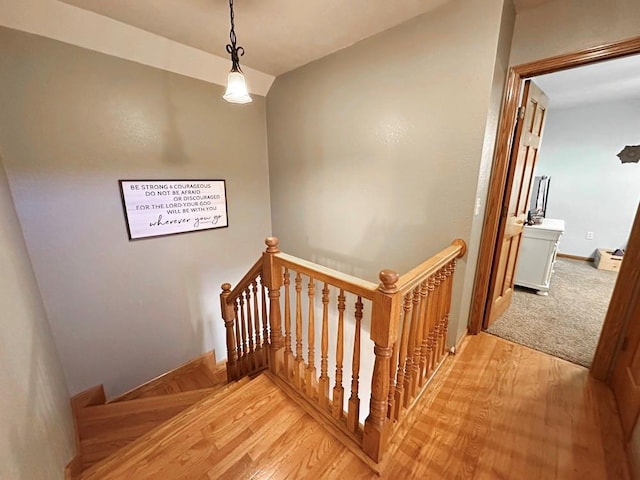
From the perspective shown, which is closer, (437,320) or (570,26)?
(570,26)

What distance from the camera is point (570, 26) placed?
1.47 m

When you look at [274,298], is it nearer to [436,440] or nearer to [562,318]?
[436,440]

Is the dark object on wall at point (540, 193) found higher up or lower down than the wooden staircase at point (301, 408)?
higher up

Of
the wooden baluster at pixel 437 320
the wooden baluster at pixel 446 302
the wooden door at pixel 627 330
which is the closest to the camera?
the wooden door at pixel 627 330

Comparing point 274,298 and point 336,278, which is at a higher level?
point 336,278

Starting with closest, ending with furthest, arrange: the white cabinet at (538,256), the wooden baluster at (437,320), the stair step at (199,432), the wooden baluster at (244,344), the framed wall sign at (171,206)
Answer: the stair step at (199,432) < the wooden baluster at (437,320) < the wooden baluster at (244,344) < the framed wall sign at (171,206) < the white cabinet at (538,256)

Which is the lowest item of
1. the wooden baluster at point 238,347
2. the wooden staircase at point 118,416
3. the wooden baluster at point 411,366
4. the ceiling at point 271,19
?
the wooden staircase at point 118,416

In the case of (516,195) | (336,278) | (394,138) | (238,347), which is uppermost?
(394,138)

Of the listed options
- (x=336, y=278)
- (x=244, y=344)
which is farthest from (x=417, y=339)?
(x=244, y=344)

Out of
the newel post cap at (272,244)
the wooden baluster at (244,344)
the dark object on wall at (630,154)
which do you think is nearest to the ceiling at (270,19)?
the newel post cap at (272,244)

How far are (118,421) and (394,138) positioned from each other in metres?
2.91

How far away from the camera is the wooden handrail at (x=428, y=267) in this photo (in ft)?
3.62

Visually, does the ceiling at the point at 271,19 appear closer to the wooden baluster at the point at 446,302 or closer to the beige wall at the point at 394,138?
the beige wall at the point at 394,138

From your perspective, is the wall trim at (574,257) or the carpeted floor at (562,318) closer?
the carpeted floor at (562,318)
